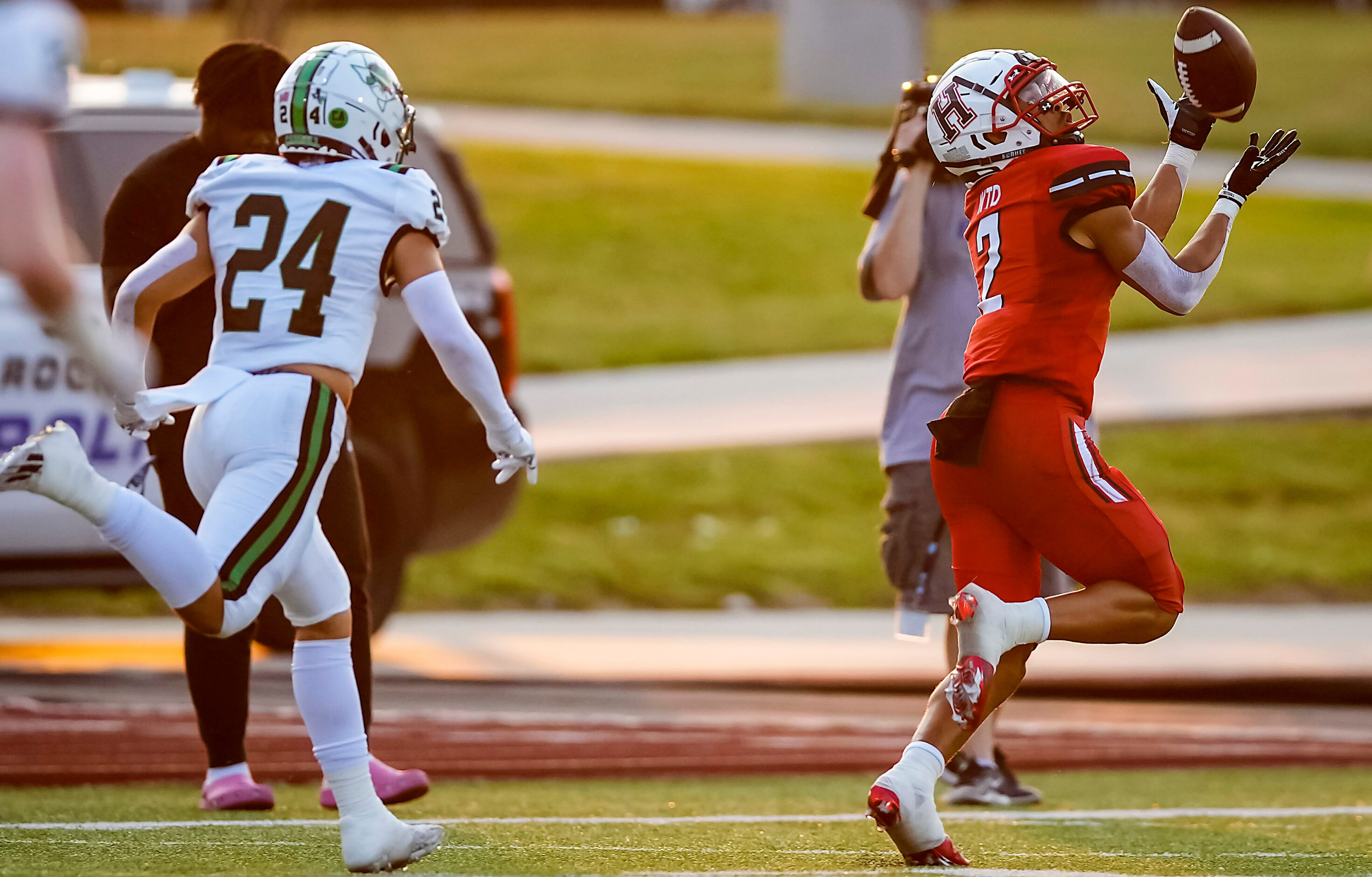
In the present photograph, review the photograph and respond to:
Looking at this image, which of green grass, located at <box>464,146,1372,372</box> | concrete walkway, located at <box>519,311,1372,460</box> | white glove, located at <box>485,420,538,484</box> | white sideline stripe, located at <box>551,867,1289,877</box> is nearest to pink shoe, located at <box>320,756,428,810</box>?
white sideline stripe, located at <box>551,867,1289,877</box>

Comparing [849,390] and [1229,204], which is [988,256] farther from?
[849,390]

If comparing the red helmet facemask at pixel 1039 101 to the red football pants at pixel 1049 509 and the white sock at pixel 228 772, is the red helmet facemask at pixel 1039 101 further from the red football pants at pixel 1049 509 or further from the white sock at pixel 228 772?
the white sock at pixel 228 772

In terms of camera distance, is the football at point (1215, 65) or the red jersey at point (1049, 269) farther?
the football at point (1215, 65)

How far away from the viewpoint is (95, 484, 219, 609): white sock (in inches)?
148

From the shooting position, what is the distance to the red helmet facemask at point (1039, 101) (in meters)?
4.22

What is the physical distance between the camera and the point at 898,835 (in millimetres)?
4055

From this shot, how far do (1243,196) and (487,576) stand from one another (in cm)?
655

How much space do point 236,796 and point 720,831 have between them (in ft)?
4.21

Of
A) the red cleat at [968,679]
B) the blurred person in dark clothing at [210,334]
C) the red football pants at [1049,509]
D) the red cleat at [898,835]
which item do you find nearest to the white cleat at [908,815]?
the red cleat at [898,835]

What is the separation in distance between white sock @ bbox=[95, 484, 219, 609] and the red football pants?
64.7 inches

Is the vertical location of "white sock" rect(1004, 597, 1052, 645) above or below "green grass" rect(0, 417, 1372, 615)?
above

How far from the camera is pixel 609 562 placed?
411 inches

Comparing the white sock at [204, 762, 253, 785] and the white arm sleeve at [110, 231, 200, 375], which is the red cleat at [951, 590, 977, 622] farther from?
the white sock at [204, 762, 253, 785]

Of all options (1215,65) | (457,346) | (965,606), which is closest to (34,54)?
(457,346)
